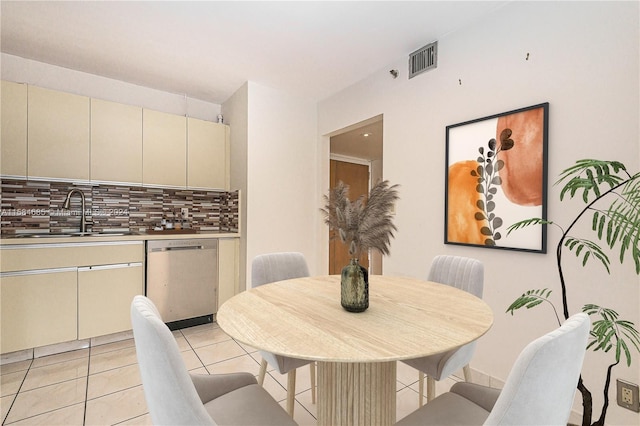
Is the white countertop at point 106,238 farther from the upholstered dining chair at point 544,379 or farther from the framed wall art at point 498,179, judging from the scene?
the upholstered dining chair at point 544,379

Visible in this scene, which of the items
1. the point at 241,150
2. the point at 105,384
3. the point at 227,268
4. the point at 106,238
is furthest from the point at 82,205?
the point at 105,384

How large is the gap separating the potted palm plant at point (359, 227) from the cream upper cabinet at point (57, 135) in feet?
9.49

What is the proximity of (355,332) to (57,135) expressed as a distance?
327 centimetres

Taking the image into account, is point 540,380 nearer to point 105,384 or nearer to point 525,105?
point 525,105

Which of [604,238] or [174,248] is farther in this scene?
[174,248]

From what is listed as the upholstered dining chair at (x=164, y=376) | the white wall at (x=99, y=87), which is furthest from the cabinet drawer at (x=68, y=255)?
the upholstered dining chair at (x=164, y=376)

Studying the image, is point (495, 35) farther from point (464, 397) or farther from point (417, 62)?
Answer: point (464, 397)

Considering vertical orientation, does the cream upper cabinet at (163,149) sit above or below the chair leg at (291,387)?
above

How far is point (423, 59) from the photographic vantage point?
2609 mm

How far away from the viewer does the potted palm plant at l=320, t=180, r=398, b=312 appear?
3.78 feet

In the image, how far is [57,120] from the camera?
280cm

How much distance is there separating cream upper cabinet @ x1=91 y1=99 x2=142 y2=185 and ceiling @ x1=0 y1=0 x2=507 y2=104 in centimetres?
44

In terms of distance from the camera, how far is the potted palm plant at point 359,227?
1151 mm

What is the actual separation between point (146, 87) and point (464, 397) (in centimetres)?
408
